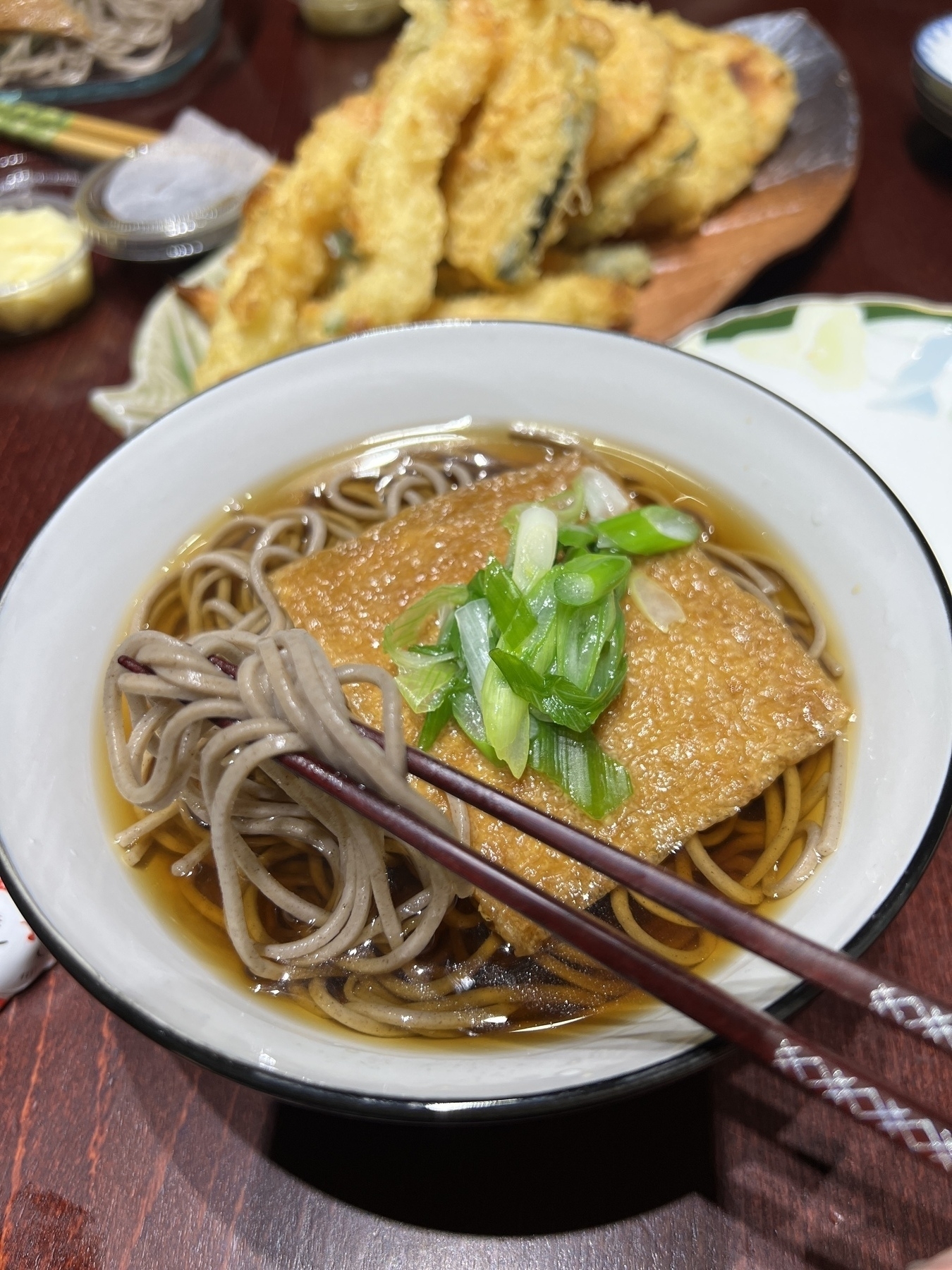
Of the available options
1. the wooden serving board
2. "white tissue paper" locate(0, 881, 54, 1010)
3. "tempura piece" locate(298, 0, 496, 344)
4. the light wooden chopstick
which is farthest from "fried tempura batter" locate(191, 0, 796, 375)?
"white tissue paper" locate(0, 881, 54, 1010)

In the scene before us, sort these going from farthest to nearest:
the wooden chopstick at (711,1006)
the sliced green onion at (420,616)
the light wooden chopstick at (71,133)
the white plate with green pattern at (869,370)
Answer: the light wooden chopstick at (71,133)
the white plate with green pattern at (869,370)
the sliced green onion at (420,616)
the wooden chopstick at (711,1006)

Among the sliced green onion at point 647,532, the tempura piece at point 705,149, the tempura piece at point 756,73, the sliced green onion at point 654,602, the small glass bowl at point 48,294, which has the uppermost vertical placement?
the tempura piece at point 756,73

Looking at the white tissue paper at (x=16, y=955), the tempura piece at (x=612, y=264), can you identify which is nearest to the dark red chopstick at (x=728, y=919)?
the white tissue paper at (x=16, y=955)

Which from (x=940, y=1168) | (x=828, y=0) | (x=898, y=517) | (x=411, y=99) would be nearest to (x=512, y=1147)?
(x=940, y=1168)

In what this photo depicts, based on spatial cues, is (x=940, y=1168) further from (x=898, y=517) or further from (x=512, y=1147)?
(x=898, y=517)

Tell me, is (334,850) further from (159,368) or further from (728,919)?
(159,368)

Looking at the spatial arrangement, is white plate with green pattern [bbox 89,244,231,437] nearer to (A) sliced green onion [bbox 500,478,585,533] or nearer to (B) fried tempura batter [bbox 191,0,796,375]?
(B) fried tempura batter [bbox 191,0,796,375]

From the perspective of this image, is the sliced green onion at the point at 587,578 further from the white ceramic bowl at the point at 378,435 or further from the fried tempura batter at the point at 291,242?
the fried tempura batter at the point at 291,242

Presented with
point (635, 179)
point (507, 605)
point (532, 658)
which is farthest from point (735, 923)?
point (635, 179)
